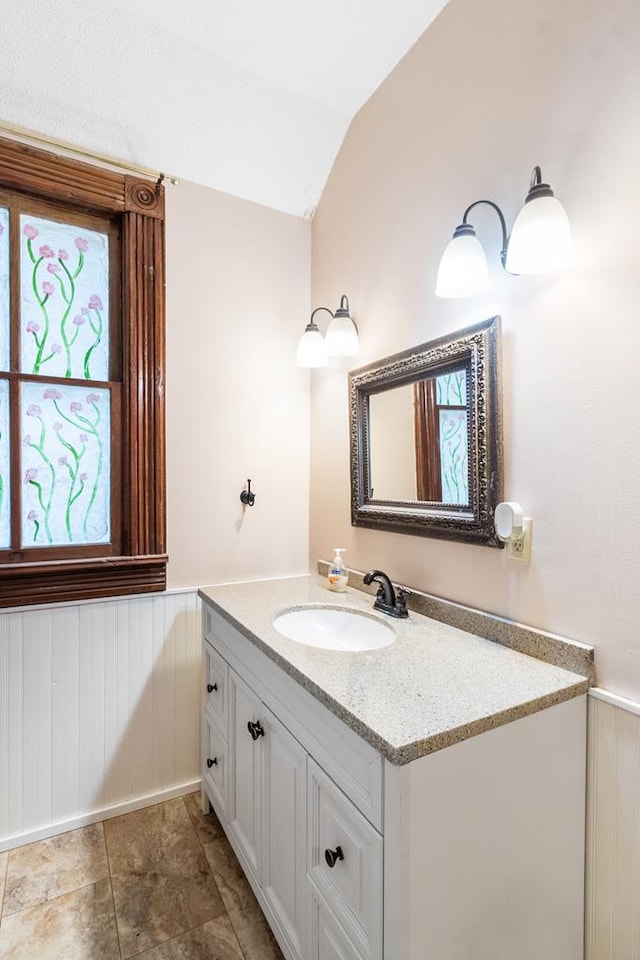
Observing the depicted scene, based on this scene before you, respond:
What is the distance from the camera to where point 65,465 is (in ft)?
5.47

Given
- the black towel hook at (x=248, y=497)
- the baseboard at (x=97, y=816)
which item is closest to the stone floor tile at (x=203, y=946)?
the baseboard at (x=97, y=816)

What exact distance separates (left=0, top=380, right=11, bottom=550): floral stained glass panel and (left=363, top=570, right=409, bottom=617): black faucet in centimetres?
121

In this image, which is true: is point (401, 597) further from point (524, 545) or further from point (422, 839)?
point (422, 839)

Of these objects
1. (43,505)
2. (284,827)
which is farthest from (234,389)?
(284,827)

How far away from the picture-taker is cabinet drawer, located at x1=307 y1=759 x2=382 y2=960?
2.68 ft

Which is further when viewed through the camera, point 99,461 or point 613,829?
point 99,461

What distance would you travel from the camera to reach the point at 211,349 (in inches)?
74.0

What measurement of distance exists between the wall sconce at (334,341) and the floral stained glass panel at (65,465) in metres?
0.78

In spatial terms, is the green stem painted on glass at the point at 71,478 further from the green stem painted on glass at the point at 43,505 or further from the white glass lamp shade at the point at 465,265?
the white glass lamp shade at the point at 465,265

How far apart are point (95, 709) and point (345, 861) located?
3.88ft

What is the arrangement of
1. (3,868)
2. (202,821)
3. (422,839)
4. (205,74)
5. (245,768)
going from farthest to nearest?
(202,821)
(205,74)
(3,868)
(245,768)
(422,839)

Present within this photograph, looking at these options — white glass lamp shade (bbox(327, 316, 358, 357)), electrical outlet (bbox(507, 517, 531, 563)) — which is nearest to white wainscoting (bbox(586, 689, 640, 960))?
electrical outlet (bbox(507, 517, 531, 563))

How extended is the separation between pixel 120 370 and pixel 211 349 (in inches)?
14.0

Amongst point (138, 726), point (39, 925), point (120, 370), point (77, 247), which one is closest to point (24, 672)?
point (138, 726)
